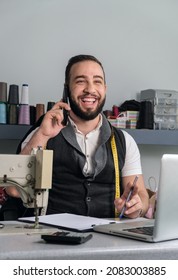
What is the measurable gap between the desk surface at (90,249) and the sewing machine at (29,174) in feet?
0.84

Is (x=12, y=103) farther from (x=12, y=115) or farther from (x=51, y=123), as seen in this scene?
(x=51, y=123)

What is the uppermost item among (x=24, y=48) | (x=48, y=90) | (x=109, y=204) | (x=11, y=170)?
(x=24, y=48)

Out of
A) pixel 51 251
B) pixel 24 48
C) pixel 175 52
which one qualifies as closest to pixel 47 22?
pixel 24 48

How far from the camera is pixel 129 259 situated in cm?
111

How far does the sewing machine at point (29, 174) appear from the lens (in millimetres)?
1446

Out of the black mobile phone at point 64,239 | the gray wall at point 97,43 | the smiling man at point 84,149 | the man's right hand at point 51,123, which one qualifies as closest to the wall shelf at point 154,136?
the gray wall at point 97,43

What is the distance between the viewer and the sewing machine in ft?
4.75

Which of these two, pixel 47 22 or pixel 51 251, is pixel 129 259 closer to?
pixel 51 251

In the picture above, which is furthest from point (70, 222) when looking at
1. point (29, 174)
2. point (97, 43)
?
point (97, 43)

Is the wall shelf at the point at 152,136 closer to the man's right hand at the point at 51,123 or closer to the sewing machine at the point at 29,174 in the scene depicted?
the man's right hand at the point at 51,123

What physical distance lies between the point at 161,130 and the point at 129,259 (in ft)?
7.22

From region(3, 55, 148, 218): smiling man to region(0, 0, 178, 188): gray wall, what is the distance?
0.85 m
